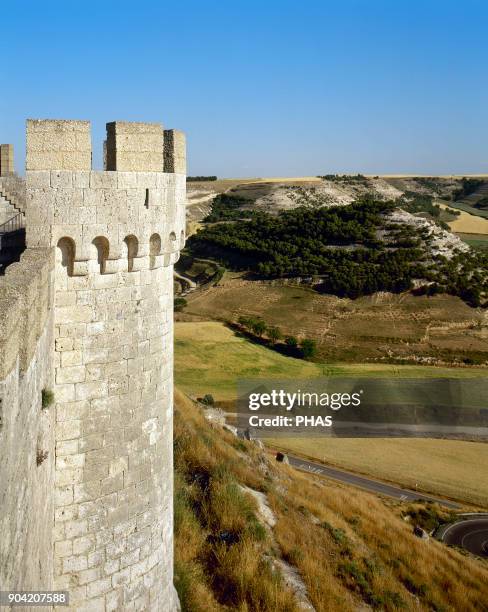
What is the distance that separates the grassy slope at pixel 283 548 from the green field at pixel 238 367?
1790cm

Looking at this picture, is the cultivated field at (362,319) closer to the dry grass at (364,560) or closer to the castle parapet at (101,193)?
the dry grass at (364,560)

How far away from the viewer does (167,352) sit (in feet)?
21.5

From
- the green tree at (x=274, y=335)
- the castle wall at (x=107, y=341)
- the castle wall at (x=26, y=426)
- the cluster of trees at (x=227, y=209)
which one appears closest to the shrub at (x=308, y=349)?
the green tree at (x=274, y=335)

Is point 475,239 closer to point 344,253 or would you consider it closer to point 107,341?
point 344,253

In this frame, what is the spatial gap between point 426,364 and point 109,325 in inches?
1464

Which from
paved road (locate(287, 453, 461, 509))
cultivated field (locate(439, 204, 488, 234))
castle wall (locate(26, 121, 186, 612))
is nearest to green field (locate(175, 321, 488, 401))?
paved road (locate(287, 453, 461, 509))

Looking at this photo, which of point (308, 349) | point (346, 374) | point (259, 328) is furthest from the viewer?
point (259, 328)

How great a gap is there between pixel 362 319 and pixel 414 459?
21595 mm

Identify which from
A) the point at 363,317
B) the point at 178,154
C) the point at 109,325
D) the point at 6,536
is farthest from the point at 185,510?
the point at 363,317

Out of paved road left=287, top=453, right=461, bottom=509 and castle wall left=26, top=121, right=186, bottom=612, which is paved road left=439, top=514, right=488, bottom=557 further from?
castle wall left=26, top=121, right=186, bottom=612

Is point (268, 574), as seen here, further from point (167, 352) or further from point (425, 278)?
point (425, 278)

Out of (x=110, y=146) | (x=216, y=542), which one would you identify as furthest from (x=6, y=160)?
(x=216, y=542)

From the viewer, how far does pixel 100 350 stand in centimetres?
559

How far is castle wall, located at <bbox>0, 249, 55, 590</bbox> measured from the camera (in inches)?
132
